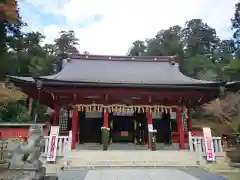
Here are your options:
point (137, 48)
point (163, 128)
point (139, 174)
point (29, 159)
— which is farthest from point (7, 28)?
point (137, 48)

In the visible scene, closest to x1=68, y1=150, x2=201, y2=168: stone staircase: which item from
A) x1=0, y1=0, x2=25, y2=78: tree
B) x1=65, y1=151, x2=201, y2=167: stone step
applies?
x1=65, y1=151, x2=201, y2=167: stone step

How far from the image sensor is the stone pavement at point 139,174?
7008 mm

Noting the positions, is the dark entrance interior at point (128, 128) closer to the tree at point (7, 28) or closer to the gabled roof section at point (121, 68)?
the gabled roof section at point (121, 68)

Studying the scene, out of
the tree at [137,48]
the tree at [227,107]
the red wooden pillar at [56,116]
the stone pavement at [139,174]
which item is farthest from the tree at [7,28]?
the tree at [137,48]

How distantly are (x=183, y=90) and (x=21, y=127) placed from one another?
10245 millimetres

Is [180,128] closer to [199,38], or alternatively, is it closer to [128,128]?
[128,128]

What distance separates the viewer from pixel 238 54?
42.7 meters

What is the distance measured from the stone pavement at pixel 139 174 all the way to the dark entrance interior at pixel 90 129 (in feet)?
19.9

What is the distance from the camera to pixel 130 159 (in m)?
9.54

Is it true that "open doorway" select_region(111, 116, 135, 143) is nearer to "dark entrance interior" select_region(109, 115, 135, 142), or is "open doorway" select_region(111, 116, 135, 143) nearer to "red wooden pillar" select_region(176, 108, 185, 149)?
"dark entrance interior" select_region(109, 115, 135, 142)

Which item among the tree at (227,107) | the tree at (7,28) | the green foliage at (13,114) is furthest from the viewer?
the tree at (7,28)

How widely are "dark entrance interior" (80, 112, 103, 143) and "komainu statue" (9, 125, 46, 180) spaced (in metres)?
6.66

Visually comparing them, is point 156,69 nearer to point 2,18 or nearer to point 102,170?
point 102,170

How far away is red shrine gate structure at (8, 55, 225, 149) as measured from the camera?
10855 millimetres
